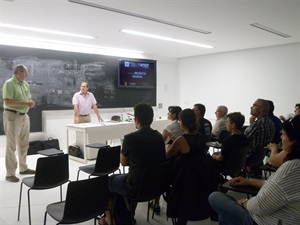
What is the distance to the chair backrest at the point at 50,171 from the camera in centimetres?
254

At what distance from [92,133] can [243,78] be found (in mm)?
5120

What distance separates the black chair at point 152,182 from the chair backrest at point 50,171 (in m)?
0.76

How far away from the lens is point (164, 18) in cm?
451

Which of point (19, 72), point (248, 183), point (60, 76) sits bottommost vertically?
point (248, 183)

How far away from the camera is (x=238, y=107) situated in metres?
8.31

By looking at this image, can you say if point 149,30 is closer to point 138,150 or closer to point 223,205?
point 138,150

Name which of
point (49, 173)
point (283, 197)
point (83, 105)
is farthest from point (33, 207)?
point (83, 105)

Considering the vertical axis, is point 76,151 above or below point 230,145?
below

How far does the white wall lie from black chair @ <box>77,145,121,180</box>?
19.4 feet

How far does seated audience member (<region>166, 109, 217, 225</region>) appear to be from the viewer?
2.32 m

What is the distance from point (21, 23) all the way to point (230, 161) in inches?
168

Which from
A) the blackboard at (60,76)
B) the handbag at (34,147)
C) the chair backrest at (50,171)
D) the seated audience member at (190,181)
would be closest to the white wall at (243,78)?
the blackboard at (60,76)

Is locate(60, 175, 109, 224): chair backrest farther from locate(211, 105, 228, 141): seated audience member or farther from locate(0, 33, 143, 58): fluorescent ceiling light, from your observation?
locate(0, 33, 143, 58): fluorescent ceiling light

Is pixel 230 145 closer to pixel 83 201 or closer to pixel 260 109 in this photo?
pixel 260 109
